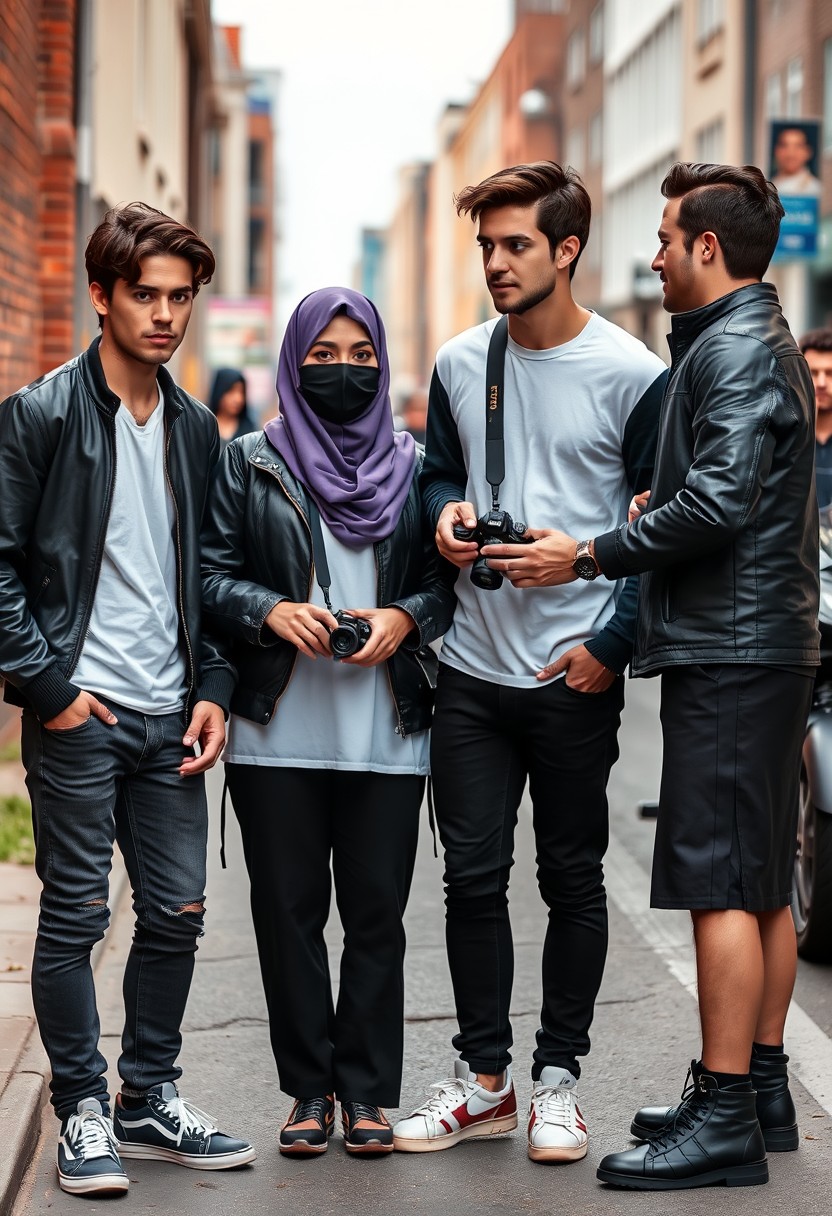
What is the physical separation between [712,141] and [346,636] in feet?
116

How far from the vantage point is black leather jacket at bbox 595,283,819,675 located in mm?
3705

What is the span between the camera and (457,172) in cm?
9812

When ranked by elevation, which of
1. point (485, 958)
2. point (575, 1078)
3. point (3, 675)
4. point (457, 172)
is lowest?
point (575, 1078)

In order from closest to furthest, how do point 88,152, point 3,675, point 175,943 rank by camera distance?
1. point 3,675
2. point 175,943
3. point 88,152

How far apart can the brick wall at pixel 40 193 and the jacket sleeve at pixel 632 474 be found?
6.07 m

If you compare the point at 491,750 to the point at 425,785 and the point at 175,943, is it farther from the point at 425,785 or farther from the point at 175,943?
the point at 175,943

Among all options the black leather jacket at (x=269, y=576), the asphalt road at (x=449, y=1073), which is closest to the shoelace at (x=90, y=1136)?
the asphalt road at (x=449, y=1073)

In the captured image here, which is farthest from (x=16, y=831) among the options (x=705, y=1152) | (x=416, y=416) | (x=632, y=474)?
(x=416, y=416)

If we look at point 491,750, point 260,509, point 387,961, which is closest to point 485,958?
point 387,961

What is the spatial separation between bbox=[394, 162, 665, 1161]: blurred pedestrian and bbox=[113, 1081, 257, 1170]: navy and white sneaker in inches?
17.1

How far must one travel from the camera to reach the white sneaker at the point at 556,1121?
13.2ft

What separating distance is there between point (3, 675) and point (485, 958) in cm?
133

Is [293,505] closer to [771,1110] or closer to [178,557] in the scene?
[178,557]

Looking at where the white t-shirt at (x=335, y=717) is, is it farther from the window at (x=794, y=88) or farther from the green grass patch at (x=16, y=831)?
the window at (x=794, y=88)
